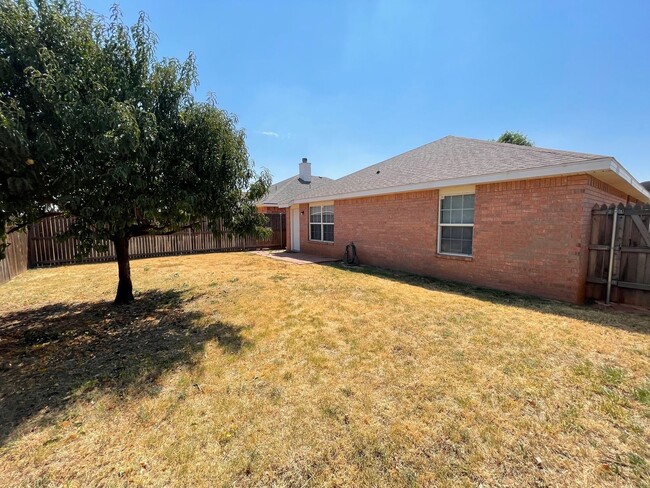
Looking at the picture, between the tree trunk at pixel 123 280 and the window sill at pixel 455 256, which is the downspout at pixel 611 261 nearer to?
the window sill at pixel 455 256

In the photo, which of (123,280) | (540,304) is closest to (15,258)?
(123,280)

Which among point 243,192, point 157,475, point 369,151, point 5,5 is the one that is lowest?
point 157,475

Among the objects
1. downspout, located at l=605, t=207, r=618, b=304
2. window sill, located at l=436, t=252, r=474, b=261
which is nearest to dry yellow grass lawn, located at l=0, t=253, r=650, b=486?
downspout, located at l=605, t=207, r=618, b=304

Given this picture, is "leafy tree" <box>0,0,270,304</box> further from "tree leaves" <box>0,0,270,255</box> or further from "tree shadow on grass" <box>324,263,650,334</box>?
"tree shadow on grass" <box>324,263,650,334</box>

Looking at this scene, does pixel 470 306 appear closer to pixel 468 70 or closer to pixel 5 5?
pixel 5 5

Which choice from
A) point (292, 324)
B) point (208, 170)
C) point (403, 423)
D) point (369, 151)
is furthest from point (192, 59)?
point (369, 151)

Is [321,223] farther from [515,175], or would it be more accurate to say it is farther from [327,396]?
[327,396]

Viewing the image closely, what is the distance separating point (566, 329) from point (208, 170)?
6.44 m

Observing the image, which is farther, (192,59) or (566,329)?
(192,59)

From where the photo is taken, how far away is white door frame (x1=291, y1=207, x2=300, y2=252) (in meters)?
15.3

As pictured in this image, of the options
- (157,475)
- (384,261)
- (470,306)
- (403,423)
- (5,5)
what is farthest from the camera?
(384,261)

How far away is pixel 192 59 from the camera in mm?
4816

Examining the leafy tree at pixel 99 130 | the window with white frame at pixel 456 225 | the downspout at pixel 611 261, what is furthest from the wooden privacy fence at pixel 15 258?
the downspout at pixel 611 261

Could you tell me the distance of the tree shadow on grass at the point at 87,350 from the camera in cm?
296
